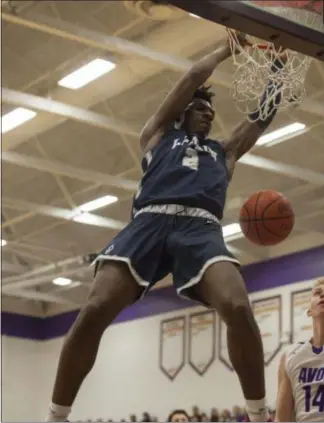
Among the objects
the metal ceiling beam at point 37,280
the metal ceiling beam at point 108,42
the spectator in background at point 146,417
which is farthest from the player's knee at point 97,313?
the spectator in background at point 146,417

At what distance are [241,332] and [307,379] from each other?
603 mm

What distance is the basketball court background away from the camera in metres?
7.36

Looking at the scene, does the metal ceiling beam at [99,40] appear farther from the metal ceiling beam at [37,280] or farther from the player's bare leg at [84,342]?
the metal ceiling beam at [37,280]

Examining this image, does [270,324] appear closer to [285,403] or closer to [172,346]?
[172,346]

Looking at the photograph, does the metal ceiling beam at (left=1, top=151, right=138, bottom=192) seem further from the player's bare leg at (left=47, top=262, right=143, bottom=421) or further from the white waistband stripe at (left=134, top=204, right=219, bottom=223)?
the player's bare leg at (left=47, top=262, right=143, bottom=421)

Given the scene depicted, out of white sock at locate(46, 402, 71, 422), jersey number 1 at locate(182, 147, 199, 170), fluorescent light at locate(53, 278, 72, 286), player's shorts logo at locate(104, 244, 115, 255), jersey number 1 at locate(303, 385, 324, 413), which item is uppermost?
fluorescent light at locate(53, 278, 72, 286)

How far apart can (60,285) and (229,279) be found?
12.9 metres

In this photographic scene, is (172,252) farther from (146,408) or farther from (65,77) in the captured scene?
(146,408)

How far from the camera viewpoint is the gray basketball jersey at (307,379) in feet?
11.4

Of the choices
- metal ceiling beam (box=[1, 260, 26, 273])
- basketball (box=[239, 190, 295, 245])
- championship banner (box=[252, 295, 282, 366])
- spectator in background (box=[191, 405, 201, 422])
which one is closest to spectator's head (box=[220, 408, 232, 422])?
spectator in background (box=[191, 405, 201, 422])

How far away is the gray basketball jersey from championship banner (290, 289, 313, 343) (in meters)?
7.05

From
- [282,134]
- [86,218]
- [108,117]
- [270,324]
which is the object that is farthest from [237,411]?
[108,117]

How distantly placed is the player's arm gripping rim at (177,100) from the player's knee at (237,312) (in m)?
0.81

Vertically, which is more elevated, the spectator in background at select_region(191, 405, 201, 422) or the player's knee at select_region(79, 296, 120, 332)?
the spectator in background at select_region(191, 405, 201, 422)
